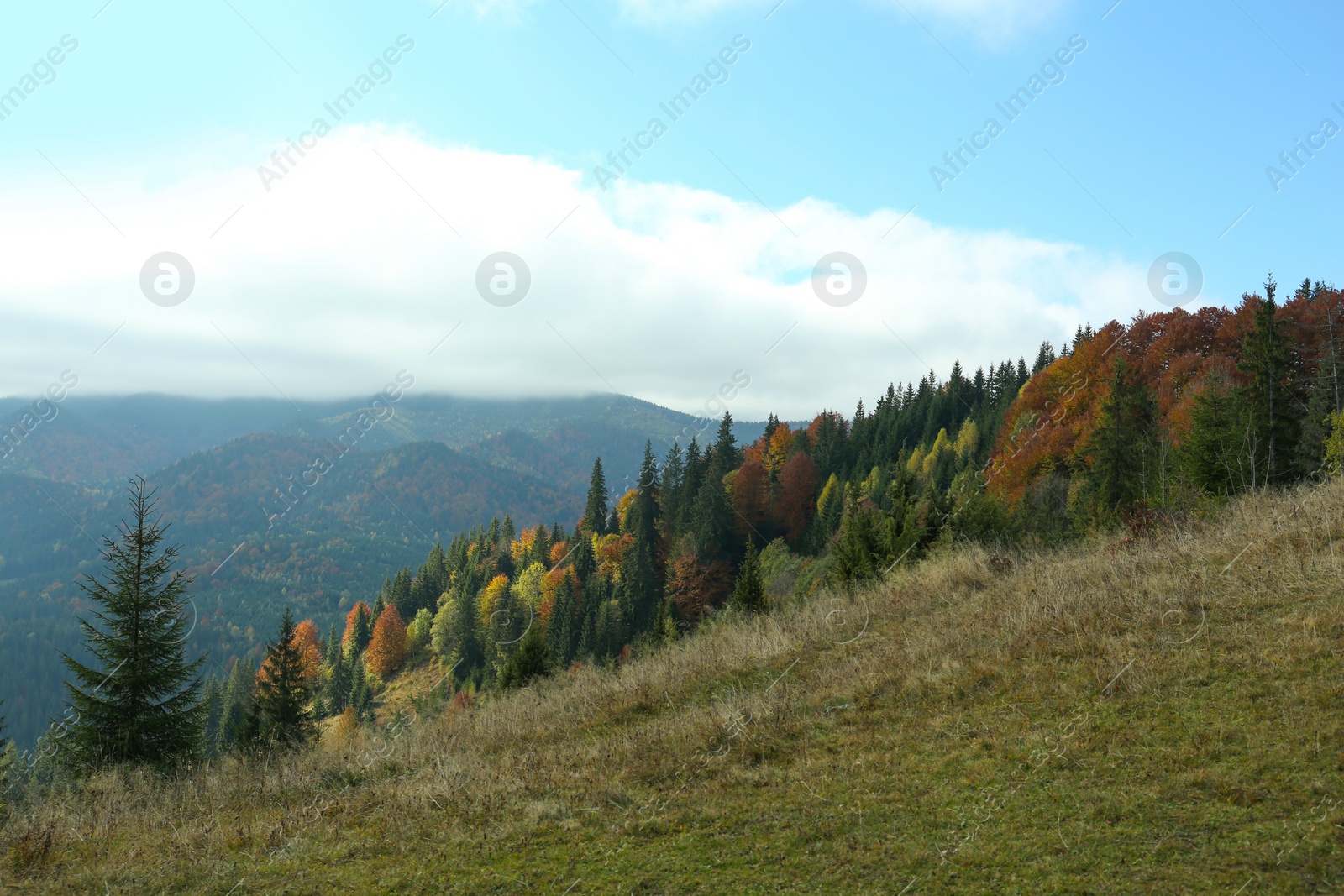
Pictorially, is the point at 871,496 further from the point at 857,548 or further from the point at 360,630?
the point at 360,630

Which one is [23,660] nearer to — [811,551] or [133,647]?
[811,551]

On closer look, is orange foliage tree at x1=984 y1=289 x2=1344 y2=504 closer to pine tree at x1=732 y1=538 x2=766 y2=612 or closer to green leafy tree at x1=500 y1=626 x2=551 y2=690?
pine tree at x1=732 y1=538 x2=766 y2=612

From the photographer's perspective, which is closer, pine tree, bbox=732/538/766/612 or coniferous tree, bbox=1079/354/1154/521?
pine tree, bbox=732/538/766/612

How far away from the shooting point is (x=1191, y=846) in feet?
16.1

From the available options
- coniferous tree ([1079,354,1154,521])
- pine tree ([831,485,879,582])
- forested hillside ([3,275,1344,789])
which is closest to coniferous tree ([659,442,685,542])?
forested hillside ([3,275,1344,789])

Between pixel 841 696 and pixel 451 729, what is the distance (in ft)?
21.1

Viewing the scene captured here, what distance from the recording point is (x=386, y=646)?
10600 cm

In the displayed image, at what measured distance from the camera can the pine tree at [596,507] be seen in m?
93.3

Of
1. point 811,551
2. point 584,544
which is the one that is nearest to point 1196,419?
point 811,551

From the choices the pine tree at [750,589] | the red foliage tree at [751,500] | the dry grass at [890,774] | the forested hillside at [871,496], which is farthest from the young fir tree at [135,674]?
the red foliage tree at [751,500]

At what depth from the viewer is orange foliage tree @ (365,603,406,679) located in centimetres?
10412

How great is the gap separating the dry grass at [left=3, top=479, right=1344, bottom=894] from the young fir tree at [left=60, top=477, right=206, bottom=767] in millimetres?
6937

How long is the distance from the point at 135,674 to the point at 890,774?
62.1 feet

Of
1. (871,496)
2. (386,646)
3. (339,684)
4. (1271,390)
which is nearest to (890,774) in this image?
(1271,390)
